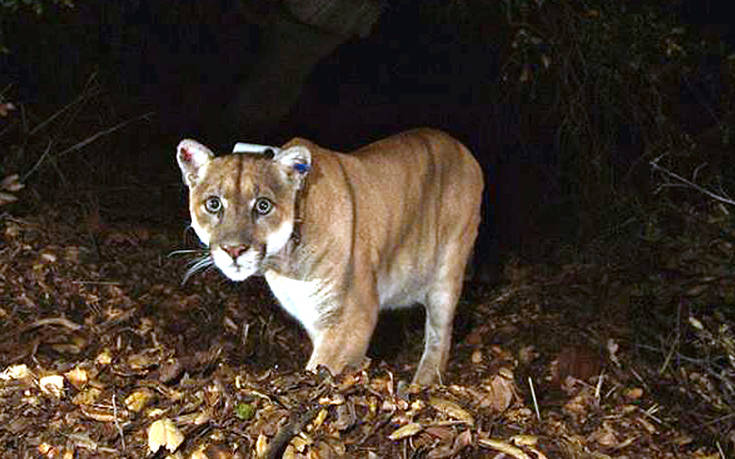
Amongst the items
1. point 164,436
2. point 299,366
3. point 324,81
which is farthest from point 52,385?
point 324,81


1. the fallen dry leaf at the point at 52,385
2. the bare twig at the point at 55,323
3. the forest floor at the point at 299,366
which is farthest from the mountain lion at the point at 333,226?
the bare twig at the point at 55,323

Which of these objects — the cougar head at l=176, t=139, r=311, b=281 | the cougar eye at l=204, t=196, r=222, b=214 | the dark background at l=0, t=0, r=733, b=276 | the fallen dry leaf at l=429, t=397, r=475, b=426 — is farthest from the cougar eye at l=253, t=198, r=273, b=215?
the dark background at l=0, t=0, r=733, b=276

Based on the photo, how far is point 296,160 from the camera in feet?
17.7

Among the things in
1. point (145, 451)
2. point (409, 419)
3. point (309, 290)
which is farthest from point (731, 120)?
point (145, 451)


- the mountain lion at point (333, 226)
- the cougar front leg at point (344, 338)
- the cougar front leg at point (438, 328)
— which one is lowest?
the cougar front leg at point (438, 328)

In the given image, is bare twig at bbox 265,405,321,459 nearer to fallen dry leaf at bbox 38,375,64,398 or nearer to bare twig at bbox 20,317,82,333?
fallen dry leaf at bbox 38,375,64,398

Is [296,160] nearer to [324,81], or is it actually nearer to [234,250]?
[234,250]

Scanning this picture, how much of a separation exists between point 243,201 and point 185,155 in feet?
1.52

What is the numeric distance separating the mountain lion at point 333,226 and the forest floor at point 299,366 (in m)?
0.44

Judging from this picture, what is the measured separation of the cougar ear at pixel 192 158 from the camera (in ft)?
18.0

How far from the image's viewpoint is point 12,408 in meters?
4.27

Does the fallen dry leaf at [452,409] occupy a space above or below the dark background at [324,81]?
above

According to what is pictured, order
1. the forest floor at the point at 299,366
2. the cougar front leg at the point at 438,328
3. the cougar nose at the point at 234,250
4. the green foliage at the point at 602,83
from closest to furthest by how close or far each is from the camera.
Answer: the forest floor at the point at 299,366
the cougar nose at the point at 234,250
the cougar front leg at the point at 438,328
the green foliage at the point at 602,83

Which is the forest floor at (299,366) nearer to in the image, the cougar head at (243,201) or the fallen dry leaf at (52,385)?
the fallen dry leaf at (52,385)
